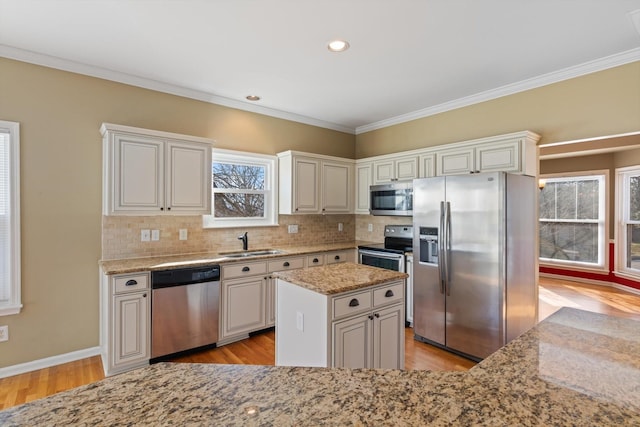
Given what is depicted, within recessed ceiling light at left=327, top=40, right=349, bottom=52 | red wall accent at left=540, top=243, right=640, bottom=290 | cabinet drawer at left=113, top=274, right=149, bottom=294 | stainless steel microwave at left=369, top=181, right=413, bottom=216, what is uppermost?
recessed ceiling light at left=327, top=40, right=349, bottom=52

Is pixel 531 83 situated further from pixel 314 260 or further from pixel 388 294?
pixel 314 260

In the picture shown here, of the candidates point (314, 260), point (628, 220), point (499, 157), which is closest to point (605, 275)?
point (628, 220)

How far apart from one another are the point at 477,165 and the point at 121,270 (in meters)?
3.51

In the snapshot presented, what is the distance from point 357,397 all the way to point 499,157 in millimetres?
3224

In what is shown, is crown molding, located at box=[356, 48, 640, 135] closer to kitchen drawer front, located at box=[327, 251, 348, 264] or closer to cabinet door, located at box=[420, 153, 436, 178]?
cabinet door, located at box=[420, 153, 436, 178]

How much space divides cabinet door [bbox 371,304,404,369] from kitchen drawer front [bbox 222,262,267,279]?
5.55 ft

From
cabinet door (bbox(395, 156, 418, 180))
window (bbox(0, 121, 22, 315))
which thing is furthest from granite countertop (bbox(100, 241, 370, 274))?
cabinet door (bbox(395, 156, 418, 180))

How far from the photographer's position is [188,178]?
132 inches

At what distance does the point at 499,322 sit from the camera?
2.88 m

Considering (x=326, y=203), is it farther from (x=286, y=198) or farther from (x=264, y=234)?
(x=264, y=234)

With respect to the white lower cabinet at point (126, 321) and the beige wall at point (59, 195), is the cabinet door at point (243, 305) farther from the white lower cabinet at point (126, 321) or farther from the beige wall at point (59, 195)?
the beige wall at point (59, 195)

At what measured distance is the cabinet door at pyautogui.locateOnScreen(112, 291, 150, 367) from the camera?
2.77 metres

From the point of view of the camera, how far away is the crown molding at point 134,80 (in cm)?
279

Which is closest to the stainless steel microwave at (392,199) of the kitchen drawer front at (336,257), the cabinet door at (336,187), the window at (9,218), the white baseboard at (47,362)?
the cabinet door at (336,187)
